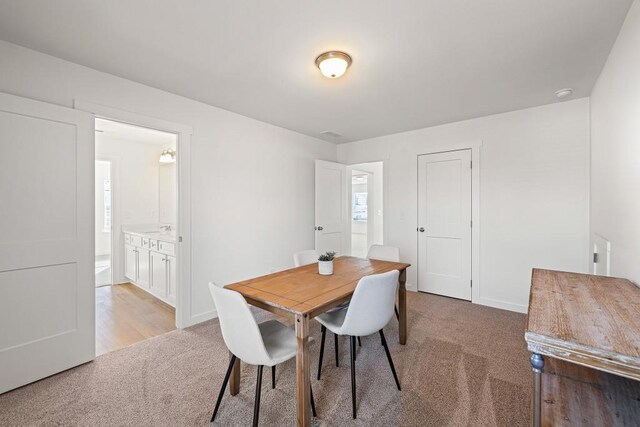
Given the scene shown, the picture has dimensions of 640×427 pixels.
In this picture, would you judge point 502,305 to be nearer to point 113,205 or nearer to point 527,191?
point 527,191

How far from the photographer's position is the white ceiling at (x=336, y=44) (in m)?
1.62

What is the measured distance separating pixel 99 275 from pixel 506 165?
655cm

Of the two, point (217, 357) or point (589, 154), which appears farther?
point (589, 154)

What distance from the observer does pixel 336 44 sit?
6.43ft

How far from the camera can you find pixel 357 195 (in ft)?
24.1

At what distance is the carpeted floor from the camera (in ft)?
5.41

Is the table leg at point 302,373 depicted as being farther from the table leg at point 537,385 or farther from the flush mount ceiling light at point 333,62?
the flush mount ceiling light at point 333,62

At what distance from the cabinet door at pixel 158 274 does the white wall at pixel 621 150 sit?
4.14m

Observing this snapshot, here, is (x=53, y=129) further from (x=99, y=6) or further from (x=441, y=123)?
(x=441, y=123)

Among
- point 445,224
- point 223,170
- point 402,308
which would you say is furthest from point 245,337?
point 445,224

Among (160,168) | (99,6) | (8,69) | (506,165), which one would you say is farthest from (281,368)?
(160,168)

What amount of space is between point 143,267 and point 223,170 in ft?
6.61

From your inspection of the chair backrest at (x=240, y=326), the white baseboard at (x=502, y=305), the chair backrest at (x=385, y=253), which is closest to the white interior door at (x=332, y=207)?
the chair backrest at (x=385, y=253)

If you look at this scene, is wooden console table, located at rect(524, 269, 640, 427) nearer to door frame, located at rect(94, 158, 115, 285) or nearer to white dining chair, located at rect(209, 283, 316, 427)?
white dining chair, located at rect(209, 283, 316, 427)
